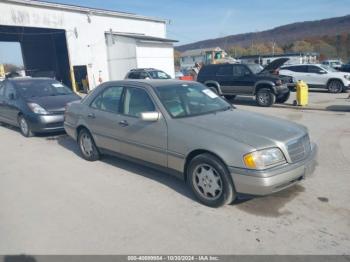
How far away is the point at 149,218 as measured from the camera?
3.80 metres

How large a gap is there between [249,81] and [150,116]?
32.5 ft

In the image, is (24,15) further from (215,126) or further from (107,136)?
(215,126)

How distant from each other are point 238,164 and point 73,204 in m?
2.30

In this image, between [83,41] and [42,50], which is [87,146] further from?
[42,50]

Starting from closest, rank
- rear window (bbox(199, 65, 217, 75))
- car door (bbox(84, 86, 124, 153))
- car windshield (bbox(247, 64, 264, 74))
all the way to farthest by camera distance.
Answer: car door (bbox(84, 86, 124, 153)) → car windshield (bbox(247, 64, 264, 74)) → rear window (bbox(199, 65, 217, 75))

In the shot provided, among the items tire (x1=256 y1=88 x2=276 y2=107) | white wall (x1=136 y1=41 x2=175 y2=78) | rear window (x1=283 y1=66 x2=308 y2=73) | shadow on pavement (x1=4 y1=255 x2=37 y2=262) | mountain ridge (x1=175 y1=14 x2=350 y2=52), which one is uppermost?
mountain ridge (x1=175 y1=14 x2=350 y2=52)

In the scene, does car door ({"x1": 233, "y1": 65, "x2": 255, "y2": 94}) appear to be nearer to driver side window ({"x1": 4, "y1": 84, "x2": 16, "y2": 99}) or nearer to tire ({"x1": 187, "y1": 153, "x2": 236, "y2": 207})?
driver side window ({"x1": 4, "y1": 84, "x2": 16, "y2": 99})

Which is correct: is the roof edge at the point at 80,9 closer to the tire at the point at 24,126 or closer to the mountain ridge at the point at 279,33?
the tire at the point at 24,126

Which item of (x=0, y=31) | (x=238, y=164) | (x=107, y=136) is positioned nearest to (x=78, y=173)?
(x=107, y=136)

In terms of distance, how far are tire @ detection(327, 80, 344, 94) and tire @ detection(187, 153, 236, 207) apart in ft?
51.4

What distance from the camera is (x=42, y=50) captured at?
3166cm

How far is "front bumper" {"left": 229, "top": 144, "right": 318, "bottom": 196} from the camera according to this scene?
351 cm

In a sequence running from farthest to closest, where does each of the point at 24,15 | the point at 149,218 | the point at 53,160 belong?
the point at 24,15 → the point at 53,160 → the point at 149,218

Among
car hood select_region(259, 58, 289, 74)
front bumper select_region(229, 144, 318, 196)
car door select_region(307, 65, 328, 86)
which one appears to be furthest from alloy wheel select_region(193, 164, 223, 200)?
car door select_region(307, 65, 328, 86)
